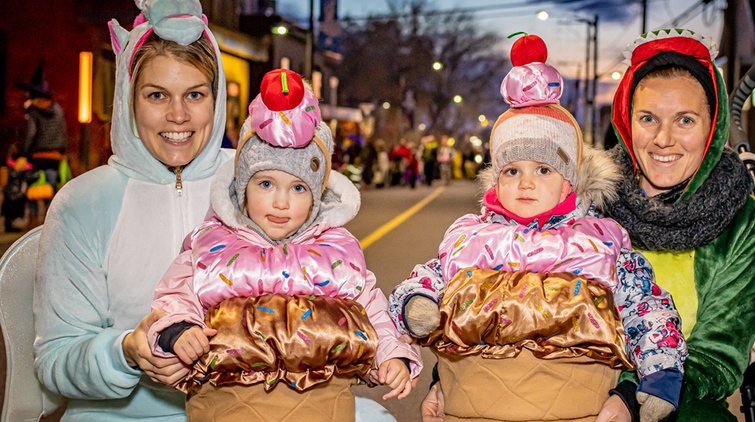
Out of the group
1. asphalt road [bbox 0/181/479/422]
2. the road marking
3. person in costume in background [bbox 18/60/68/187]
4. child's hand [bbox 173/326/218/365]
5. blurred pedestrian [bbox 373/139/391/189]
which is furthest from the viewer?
blurred pedestrian [bbox 373/139/391/189]

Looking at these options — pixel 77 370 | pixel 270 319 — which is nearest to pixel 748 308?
pixel 270 319

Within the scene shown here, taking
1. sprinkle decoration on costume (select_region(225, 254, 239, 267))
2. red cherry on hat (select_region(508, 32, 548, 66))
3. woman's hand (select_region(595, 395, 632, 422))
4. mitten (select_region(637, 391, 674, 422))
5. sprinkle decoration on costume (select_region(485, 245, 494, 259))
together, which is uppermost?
red cherry on hat (select_region(508, 32, 548, 66))

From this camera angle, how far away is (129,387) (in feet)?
10.4

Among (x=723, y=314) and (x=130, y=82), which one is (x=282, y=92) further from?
(x=723, y=314)

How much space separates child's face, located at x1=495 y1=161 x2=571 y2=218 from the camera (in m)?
3.43

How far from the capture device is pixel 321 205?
349 cm

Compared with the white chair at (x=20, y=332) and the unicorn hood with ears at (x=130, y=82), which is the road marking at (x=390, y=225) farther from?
the white chair at (x=20, y=332)

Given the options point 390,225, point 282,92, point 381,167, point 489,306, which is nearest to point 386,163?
point 381,167

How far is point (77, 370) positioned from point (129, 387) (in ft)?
0.62

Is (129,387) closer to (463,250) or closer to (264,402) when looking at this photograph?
(264,402)

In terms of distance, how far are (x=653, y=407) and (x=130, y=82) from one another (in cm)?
227

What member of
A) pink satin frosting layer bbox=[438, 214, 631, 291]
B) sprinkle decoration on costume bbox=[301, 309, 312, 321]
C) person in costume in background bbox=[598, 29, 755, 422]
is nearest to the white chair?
sprinkle decoration on costume bbox=[301, 309, 312, 321]

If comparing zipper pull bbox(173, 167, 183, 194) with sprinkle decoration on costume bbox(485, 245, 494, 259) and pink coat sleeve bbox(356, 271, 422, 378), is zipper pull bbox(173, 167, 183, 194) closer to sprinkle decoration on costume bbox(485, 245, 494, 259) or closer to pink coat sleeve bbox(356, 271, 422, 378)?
pink coat sleeve bbox(356, 271, 422, 378)

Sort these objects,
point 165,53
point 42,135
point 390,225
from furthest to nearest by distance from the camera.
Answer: point 390,225
point 42,135
point 165,53
